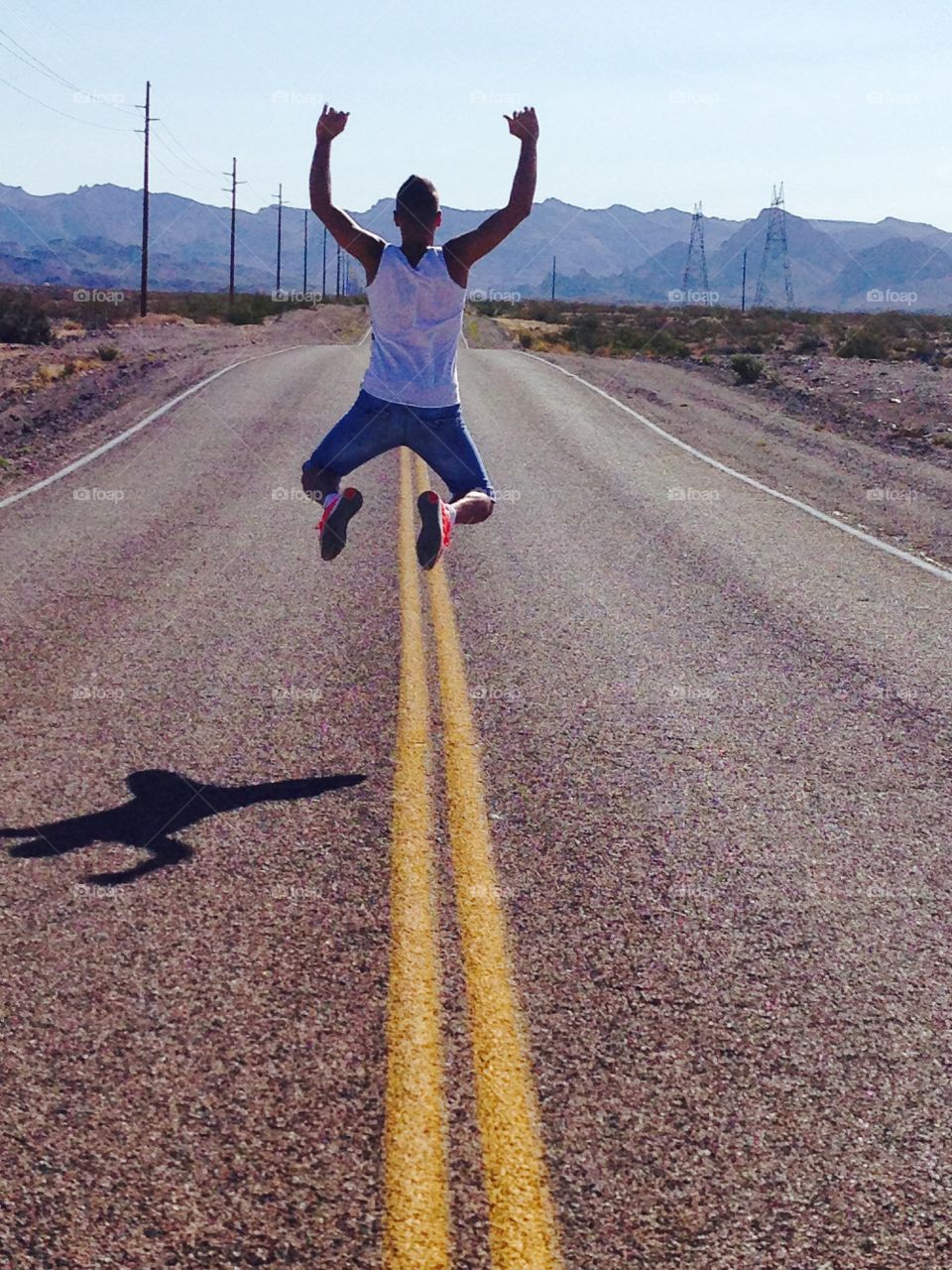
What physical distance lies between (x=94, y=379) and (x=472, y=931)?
2394cm

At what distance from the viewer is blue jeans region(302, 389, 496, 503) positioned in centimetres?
595

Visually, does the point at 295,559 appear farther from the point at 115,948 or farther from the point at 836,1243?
the point at 836,1243

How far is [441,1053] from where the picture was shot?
10.9ft

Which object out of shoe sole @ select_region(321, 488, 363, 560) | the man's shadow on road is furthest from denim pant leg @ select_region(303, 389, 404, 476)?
the man's shadow on road

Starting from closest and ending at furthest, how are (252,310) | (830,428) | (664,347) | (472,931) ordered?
(472,931)
(830,428)
(664,347)
(252,310)

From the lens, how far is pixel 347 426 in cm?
600

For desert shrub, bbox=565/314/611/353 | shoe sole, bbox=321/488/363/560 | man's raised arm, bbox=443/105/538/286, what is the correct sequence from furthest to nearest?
desert shrub, bbox=565/314/611/353, shoe sole, bbox=321/488/363/560, man's raised arm, bbox=443/105/538/286

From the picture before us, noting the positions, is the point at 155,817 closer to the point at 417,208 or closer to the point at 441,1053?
the point at 441,1053

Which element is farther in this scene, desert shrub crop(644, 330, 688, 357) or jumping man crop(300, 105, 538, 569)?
desert shrub crop(644, 330, 688, 357)

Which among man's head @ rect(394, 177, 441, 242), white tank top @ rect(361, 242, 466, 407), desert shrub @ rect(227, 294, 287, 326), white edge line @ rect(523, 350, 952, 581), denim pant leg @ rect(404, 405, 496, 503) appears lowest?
white edge line @ rect(523, 350, 952, 581)

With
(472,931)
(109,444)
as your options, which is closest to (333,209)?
(472,931)

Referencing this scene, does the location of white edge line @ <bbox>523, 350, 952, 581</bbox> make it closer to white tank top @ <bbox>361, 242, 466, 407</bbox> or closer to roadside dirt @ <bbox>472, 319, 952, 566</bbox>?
roadside dirt @ <bbox>472, 319, 952, 566</bbox>

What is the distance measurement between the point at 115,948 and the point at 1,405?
67.0 ft

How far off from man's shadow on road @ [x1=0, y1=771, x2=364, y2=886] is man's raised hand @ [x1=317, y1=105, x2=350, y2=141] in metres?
2.83
